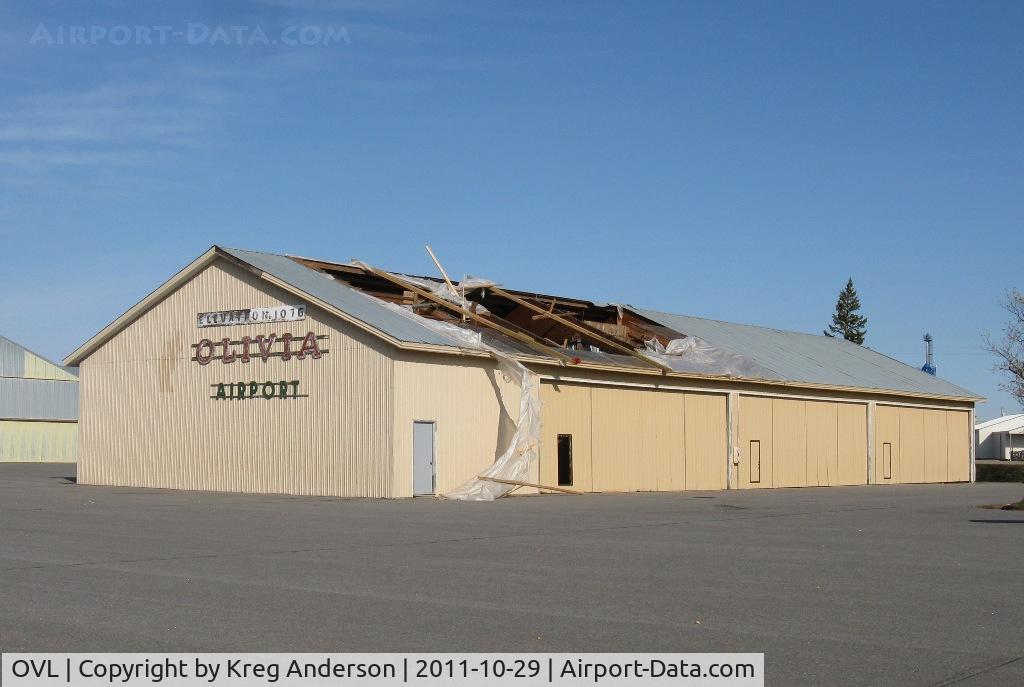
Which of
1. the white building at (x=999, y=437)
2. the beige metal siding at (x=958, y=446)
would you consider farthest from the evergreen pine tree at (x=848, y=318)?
the beige metal siding at (x=958, y=446)

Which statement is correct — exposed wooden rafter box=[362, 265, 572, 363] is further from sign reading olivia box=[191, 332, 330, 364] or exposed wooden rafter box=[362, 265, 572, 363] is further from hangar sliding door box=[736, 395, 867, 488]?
hangar sliding door box=[736, 395, 867, 488]

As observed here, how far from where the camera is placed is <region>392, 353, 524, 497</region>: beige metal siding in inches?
1195

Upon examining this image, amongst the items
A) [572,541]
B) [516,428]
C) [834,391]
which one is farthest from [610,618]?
[834,391]

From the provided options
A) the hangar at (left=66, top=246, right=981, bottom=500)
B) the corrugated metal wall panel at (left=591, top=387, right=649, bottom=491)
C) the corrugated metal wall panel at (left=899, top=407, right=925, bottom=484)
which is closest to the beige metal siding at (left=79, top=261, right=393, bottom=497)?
the hangar at (left=66, top=246, right=981, bottom=500)

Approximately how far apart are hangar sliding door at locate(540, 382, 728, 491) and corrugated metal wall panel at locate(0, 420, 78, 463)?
3756cm

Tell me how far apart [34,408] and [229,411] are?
35944 millimetres

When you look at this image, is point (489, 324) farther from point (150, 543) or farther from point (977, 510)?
point (150, 543)

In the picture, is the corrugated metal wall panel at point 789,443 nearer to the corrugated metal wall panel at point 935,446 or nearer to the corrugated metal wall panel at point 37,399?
the corrugated metal wall panel at point 935,446

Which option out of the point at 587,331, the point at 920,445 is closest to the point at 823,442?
the point at 920,445

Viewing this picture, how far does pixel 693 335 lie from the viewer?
43.7 metres

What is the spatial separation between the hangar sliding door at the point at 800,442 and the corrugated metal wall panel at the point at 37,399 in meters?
41.0

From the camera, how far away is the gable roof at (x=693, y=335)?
103 ft

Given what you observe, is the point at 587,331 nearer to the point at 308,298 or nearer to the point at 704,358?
the point at 704,358

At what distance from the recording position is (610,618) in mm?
10164
